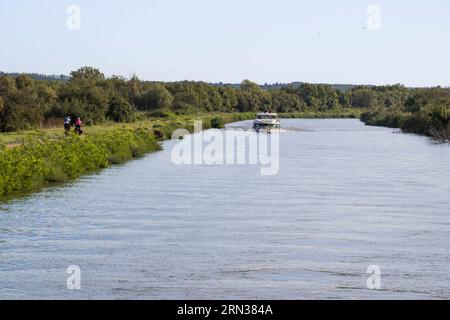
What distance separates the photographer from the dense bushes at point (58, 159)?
2681 cm

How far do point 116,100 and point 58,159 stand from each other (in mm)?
45291

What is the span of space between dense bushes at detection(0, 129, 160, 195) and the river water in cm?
91

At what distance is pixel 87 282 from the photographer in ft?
49.9

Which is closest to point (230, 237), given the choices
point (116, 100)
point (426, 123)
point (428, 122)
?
point (428, 122)

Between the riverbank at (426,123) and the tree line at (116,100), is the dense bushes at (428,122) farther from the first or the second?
the tree line at (116,100)

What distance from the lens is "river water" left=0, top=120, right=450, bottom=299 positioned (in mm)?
15039

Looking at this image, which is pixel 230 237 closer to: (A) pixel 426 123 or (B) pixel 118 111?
(B) pixel 118 111

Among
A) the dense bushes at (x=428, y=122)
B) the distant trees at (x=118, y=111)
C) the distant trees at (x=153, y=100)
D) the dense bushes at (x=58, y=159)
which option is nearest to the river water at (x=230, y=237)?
the dense bushes at (x=58, y=159)

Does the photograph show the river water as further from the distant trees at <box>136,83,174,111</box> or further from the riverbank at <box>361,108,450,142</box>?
the distant trees at <box>136,83,174,111</box>

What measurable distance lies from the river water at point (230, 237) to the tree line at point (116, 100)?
20.5 metres

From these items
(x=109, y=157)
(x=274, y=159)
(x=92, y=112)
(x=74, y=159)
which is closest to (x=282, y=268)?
(x=74, y=159)

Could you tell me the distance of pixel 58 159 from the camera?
3206 cm

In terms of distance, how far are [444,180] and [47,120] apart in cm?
3378
